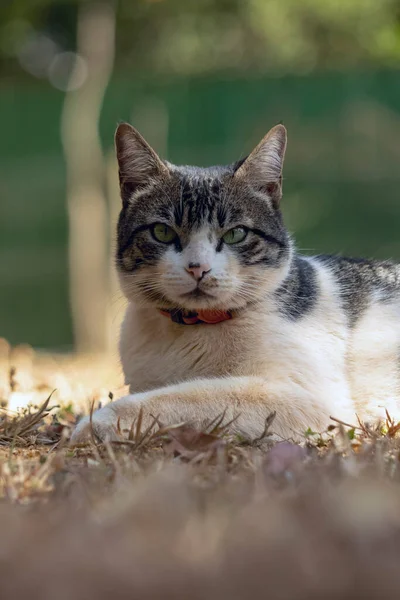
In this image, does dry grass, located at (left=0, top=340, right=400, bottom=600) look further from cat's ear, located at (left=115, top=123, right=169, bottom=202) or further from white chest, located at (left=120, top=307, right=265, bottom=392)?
cat's ear, located at (left=115, top=123, right=169, bottom=202)

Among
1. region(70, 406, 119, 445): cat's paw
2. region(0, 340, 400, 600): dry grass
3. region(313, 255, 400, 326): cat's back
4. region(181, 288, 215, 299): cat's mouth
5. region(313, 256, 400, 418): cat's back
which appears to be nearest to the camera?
region(0, 340, 400, 600): dry grass

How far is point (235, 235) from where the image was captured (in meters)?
3.31

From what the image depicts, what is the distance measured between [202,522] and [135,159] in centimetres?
227

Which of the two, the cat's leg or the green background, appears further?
the green background

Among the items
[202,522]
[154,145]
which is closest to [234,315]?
[202,522]

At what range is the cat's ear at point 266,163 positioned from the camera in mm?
3445

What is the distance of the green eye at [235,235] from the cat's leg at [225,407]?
60cm

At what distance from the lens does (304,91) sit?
7773 millimetres

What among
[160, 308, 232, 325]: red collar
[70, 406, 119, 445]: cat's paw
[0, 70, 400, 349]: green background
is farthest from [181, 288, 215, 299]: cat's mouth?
[0, 70, 400, 349]: green background

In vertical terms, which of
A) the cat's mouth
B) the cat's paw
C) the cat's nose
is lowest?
the cat's paw

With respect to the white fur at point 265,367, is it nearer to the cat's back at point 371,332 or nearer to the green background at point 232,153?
the cat's back at point 371,332

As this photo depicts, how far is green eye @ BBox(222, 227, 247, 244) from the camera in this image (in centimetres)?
328

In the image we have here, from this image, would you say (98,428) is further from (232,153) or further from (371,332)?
(232,153)

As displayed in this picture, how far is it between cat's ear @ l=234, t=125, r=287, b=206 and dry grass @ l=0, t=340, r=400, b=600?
1.35m
